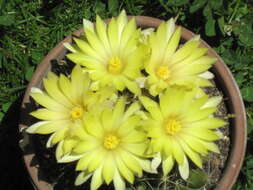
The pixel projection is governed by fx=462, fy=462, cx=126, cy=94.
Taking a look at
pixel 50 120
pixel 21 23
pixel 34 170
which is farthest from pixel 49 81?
pixel 21 23

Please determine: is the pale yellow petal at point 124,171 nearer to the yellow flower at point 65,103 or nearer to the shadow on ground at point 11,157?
the yellow flower at point 65,103

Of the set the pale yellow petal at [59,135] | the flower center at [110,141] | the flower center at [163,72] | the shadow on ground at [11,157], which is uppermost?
the flower center at [163,72]

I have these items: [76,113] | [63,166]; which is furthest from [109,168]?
[63,166]

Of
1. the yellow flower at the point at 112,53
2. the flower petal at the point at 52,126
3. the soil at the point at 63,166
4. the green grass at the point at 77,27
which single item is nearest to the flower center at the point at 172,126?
the yellow flower at the point at 112,53

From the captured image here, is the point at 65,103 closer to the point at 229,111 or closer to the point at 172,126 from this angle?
the point at 172,126

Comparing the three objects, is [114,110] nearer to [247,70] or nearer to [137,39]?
[137,39]

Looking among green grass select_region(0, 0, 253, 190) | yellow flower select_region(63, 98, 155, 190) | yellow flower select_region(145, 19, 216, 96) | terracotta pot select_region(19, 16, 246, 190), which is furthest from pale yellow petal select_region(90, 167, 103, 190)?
green grass select_region(0, 0, 253, 190)
